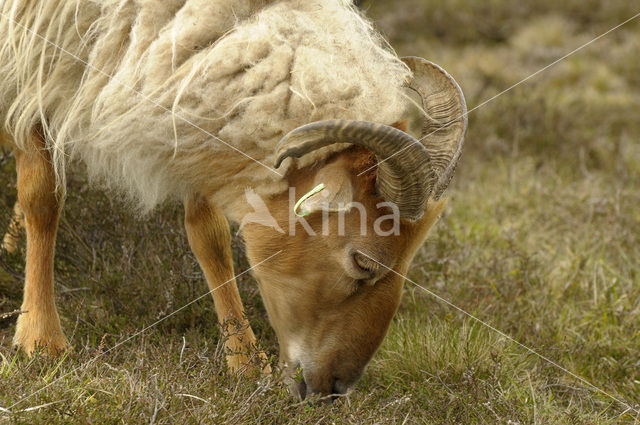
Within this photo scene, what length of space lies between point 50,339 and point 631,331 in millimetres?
3558

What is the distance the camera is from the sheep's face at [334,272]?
3.26 meters

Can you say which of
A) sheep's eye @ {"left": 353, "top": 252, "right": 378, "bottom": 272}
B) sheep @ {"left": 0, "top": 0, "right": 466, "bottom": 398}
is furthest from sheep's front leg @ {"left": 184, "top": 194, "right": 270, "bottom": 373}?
sheep's eye @ {"left": 353, "top": 252, "right": 378, "bottom": 272}

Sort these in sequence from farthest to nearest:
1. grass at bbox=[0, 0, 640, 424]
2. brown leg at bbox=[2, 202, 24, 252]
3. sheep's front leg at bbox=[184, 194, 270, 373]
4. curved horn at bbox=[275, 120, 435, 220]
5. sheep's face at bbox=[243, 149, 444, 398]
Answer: brown leg at bbox=[2, 202, 24, 252], sheep's front leg at bbox=[184, 194, 270, 373], sheep's face at bbox=[243, 149, 444, 398], grass at bbox=[0, 0, 640, 424], curved horn at bbox=[275, 120, 435, 220]

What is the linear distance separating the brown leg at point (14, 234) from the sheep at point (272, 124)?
1.12 m

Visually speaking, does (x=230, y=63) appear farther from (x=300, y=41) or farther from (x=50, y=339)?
(x=50, y=339)

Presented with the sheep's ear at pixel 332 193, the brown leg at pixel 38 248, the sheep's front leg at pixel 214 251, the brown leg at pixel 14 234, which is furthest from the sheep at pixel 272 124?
the brown leg at pixel 14 234

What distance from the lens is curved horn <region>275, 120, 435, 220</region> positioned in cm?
287

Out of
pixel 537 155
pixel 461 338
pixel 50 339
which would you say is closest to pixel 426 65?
pixel 461 338

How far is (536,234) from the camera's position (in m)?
6.11

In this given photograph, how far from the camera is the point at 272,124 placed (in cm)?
317

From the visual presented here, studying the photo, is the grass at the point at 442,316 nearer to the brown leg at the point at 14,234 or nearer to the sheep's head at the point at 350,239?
the brown leg at the point at 14,234

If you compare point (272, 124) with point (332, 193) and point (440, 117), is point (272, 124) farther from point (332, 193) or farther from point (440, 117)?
point (440, 117)

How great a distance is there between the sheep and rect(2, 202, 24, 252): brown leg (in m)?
1.12

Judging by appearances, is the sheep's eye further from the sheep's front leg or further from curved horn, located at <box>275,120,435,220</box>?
the sheep's front leg
